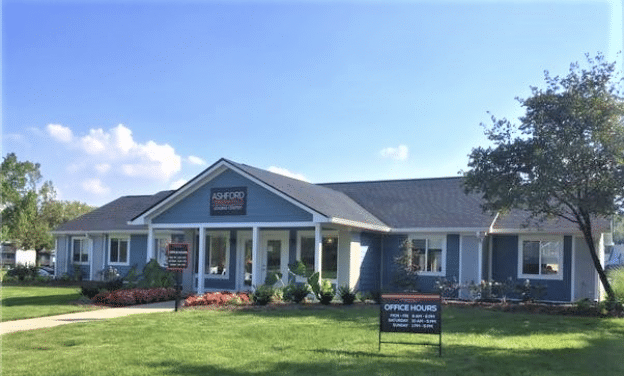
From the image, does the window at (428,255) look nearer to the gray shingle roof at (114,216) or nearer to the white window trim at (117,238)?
the gray shingle roof at (114,216)

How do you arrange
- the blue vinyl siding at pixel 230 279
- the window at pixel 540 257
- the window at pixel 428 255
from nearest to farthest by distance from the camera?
1. the window at pixel 540 257
2. the window at pixel 428 255
3. the blue vinyl siding at pixel 230 279

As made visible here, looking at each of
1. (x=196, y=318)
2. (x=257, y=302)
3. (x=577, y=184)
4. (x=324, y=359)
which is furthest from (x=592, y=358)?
(x=257, y=302)

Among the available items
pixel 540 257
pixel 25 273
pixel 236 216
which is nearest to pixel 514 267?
pixel 540 257

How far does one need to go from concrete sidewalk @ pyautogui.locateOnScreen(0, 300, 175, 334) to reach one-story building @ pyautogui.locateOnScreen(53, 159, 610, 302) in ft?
12.9

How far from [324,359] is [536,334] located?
5763 millimetres

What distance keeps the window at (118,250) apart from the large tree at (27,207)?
809 centimetres

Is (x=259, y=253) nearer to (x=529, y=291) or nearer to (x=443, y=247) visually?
(x=443, y=247)

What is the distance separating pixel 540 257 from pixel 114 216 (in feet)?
69.5

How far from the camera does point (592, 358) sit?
1054 cm

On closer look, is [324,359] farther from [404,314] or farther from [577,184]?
[577,184]

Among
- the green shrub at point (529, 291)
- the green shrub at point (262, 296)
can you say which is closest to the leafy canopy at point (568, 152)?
the green shrub at point (529, 291)

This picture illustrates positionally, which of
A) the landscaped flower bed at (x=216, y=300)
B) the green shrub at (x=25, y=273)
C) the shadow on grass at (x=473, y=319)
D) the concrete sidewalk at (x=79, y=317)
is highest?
the shadow on grass at (x=473, y=319)

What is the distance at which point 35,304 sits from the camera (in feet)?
63.8

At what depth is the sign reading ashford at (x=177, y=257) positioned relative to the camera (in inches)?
707
